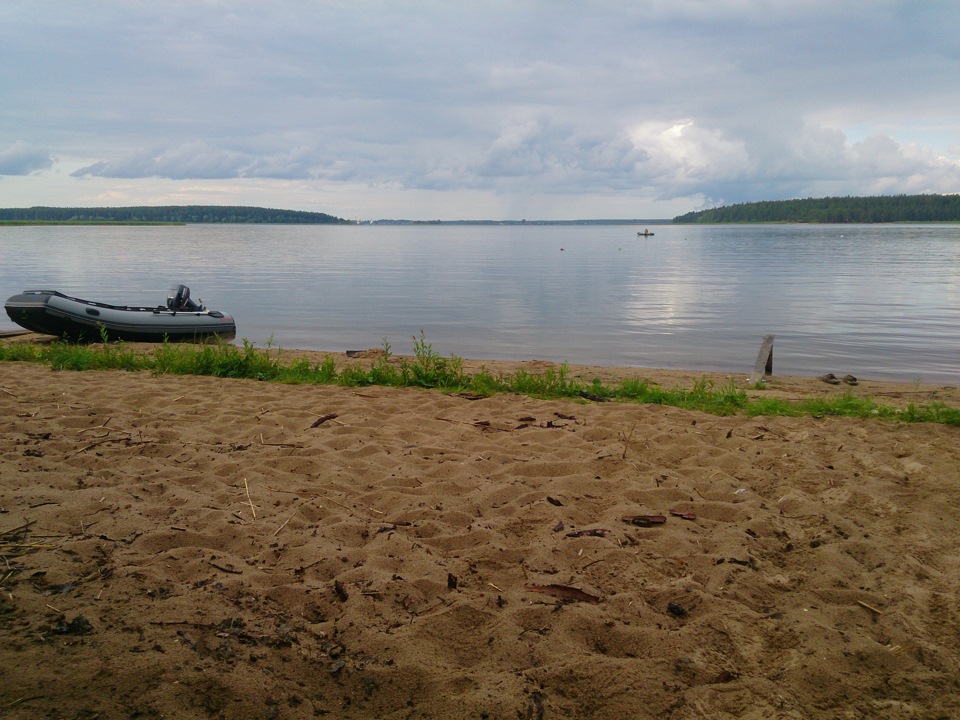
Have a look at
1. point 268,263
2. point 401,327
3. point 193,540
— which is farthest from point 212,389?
point 268,263

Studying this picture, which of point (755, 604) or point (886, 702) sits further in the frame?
point (755, 604)

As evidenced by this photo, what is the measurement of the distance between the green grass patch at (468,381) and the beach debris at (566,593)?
4.41 m

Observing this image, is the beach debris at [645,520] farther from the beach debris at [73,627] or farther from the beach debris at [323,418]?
the beach debris at [323,418]

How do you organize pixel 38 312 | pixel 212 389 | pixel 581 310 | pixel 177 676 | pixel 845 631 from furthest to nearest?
1. pixel 581 310
2. pixel 38 312
3. pixel 212 389
4. pixel 845 631
5. pixel 177 676

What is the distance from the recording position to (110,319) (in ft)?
47.9

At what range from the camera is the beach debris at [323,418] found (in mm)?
6320

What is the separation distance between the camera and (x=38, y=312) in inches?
543

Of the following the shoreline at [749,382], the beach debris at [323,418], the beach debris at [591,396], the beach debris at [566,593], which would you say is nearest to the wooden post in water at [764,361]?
the shoreline at [749,382]

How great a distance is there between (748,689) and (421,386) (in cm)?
619

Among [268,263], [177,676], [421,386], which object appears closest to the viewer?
[177,676]

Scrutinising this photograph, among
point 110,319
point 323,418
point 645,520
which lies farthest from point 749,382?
point 110,319

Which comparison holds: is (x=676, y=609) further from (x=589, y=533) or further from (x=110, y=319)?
(x=110, y=319)

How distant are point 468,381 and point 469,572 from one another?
5082mm

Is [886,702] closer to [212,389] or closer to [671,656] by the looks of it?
[671,656]
